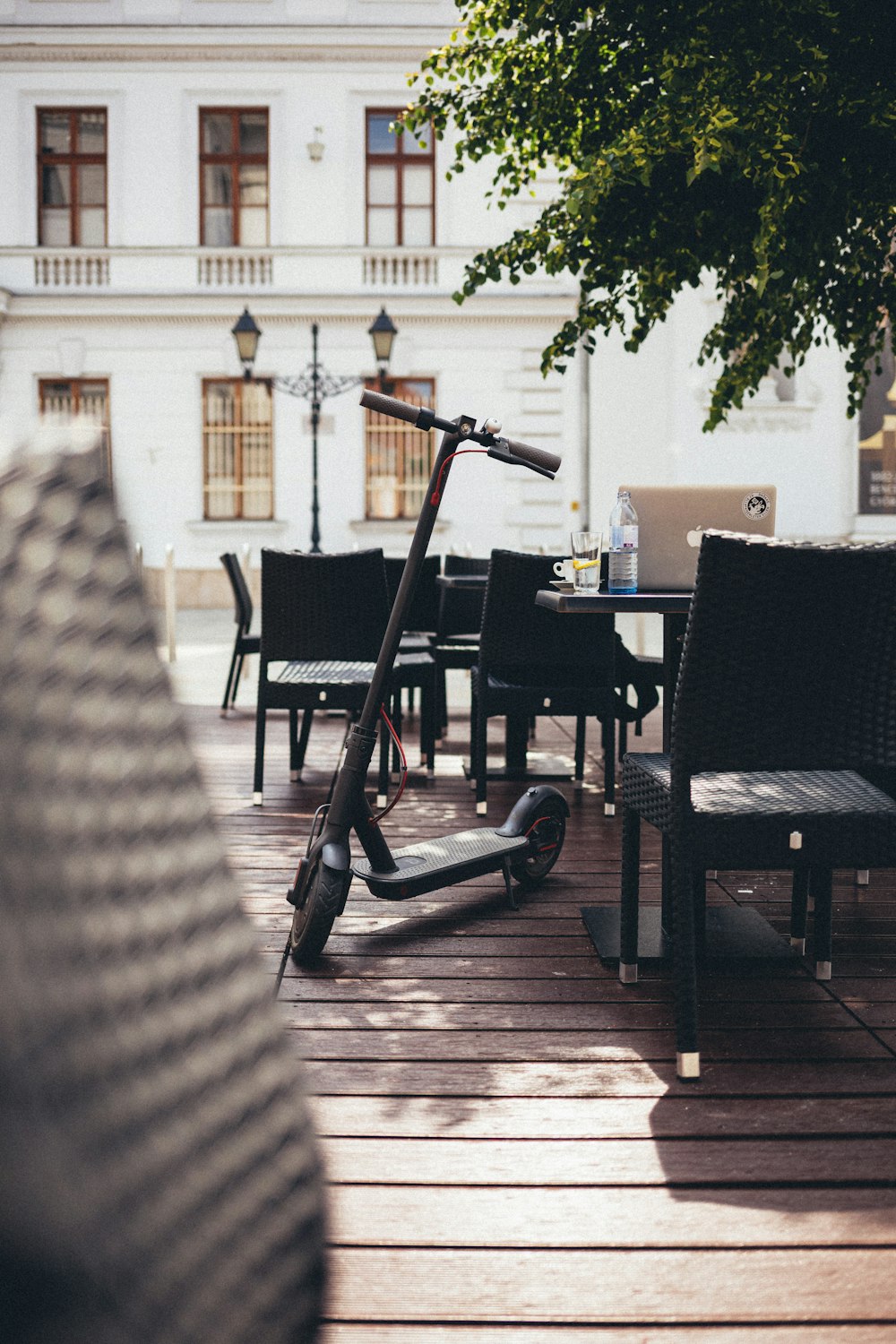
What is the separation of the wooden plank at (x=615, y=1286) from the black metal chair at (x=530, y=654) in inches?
109

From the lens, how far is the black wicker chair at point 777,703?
2.04 metres

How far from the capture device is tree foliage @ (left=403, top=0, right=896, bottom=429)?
430 cm

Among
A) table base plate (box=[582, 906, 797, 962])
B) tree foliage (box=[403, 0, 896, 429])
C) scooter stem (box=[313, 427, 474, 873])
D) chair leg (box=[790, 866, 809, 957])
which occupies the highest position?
tree foliage (box=[403, 0, 896, 429])

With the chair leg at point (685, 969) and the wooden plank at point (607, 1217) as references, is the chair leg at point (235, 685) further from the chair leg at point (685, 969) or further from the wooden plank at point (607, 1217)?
the wooden plank at point (607, 1217)

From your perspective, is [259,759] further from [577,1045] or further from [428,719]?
[577,1045]

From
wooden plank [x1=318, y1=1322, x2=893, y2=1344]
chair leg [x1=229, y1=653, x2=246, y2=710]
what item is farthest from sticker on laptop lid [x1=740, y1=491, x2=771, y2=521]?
chair leg [x1=229, y1=653, x2=246, y2=710]

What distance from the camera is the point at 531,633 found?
4.31 m

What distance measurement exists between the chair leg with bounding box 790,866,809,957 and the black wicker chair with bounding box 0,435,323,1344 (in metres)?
2.48

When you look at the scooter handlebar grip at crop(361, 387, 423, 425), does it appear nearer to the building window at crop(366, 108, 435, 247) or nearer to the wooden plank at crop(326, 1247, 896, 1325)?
the wooden plank at crop(326, 1247, 896, 1325)

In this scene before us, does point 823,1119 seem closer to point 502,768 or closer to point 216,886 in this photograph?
point 216,886

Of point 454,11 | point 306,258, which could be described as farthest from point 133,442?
point 454,11

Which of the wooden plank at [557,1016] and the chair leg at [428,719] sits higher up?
the chair leg at [428,719]

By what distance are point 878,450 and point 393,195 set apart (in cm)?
805

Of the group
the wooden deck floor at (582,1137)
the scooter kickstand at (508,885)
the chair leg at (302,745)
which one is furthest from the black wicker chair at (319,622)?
the wooden deck floor at (582,1137)
